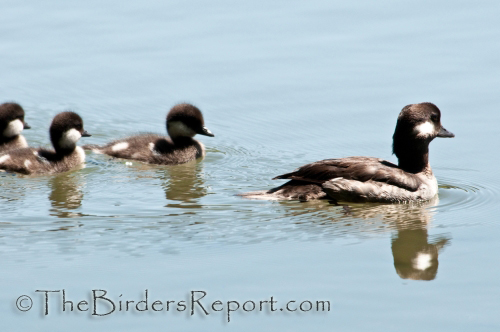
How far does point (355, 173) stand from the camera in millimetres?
8008

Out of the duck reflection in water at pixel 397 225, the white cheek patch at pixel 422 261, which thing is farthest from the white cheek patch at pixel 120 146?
the white cheek patch at pixel 422 261

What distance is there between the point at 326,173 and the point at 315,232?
41.9 inches

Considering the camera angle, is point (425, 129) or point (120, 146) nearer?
point (425, 129)

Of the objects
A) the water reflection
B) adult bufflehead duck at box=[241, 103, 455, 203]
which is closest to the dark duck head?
adult bufflehead duck at box=[241, 103, 455, 203]

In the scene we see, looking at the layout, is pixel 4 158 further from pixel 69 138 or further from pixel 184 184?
pixel 184 184

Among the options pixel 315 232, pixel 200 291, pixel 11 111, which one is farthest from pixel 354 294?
pixel 11 111

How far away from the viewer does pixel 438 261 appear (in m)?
6.39

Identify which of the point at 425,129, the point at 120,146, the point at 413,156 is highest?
the point at 425,129

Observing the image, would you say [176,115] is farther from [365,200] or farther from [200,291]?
[200,291]

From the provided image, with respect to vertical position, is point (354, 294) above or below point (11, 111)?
below

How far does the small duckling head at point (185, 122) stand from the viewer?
9.90m

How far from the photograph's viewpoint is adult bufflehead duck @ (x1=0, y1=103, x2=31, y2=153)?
32.1 feet

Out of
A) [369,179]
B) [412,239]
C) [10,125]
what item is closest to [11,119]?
[10,125]

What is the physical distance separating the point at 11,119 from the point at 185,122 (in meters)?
1.92
